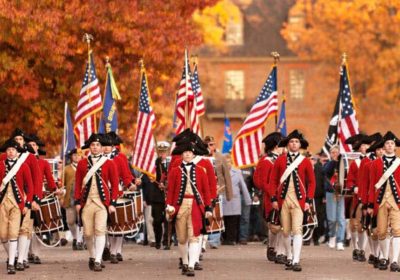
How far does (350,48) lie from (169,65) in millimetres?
29807

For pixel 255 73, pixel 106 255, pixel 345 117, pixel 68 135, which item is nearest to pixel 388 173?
pixel 106 255

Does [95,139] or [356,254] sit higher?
[95,139]

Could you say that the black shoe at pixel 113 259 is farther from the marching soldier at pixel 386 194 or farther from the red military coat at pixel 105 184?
the marching soldier at pixel 386 194

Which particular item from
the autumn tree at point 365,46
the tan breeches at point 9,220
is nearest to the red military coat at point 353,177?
the tan breeches at point 9,220

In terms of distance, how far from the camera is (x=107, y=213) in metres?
22.0

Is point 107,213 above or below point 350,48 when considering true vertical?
below

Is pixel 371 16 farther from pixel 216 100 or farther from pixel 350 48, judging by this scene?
pixel 216 100

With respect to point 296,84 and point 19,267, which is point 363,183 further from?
→ point 296,84

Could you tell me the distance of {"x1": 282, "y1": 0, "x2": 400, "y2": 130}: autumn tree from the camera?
63303 millimetres

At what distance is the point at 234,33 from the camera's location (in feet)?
248

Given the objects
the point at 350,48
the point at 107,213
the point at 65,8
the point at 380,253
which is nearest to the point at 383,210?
the point at 380,253

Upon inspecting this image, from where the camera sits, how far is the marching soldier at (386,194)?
848 inches

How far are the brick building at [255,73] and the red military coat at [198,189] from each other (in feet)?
171

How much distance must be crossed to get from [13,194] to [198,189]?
107 inches
